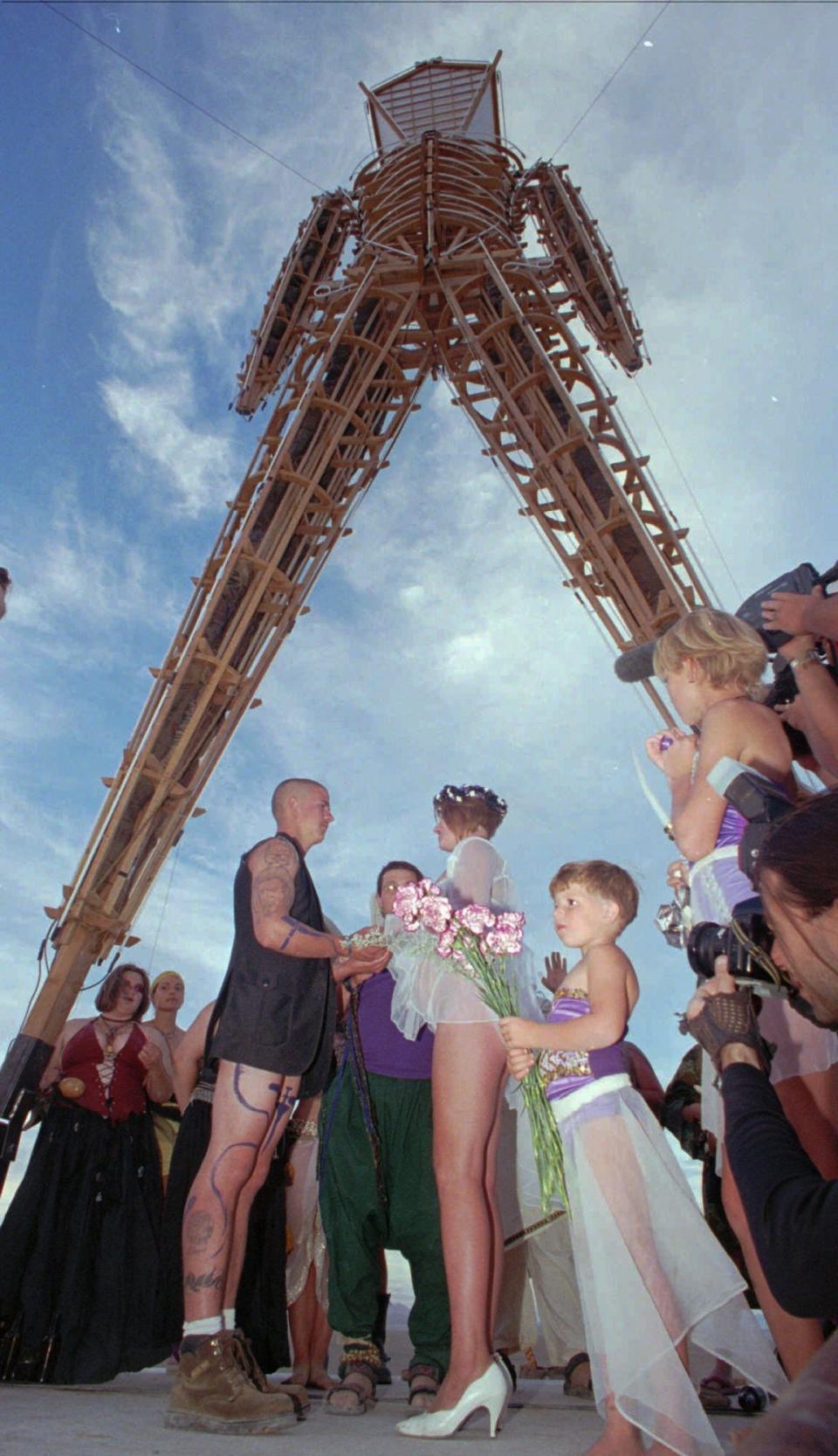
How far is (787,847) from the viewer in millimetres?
1173

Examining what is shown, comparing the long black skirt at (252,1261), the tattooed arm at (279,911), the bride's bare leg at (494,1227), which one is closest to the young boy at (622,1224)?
the bride's bare leg at (494,1227)

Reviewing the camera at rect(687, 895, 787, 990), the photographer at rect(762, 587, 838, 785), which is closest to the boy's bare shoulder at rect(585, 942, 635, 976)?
the photographer at rect(762, 587, 838, 785)

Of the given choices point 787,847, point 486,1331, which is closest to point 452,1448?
point 486,1331

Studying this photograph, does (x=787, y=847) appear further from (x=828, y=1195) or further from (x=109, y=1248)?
(x=109, y=1248)

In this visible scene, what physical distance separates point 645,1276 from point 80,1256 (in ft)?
7.92

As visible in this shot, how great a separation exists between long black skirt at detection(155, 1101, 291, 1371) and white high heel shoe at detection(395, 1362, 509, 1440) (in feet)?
4.06

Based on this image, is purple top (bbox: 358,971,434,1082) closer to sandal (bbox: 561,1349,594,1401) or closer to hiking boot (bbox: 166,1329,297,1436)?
hiking boot (bbox: 166,1329,297,1436)

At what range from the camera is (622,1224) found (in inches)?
77.4

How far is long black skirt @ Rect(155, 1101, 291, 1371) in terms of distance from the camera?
10.7 ft

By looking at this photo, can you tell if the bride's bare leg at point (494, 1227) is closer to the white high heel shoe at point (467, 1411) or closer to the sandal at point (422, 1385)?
the white high heel shoe at point (467, 1411)

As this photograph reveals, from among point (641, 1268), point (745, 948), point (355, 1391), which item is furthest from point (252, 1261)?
point (745, 948)

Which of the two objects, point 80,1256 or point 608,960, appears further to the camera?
point 80,1256

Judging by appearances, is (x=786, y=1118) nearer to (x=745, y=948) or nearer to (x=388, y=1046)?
(x=745, y=948)

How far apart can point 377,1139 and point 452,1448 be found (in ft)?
3.36
